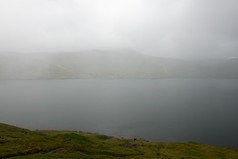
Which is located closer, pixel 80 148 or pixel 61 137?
pixel 80 148

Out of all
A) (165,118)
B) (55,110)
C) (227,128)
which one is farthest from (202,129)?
(55,110)

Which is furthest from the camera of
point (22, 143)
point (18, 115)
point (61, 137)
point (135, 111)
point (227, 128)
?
point (135, 111)

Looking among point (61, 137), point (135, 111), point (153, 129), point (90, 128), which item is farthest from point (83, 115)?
point (61, 137)

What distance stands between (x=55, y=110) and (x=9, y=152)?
113557 millimetres

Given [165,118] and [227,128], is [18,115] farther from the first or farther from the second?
[227,128]

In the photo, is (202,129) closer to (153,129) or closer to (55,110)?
(153,129)

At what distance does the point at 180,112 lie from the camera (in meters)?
126

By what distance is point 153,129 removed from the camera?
92.2 metres

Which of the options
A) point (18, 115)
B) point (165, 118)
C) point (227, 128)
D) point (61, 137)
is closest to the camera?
point (61, 137)

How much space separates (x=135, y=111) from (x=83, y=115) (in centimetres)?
→ 4495

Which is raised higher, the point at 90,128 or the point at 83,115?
the point at 83,115

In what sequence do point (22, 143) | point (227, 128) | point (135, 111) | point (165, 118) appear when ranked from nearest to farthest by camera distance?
1. point (22, 143)
2. point (227, 128)
3. point (165, 118)
4. point (135, 111)

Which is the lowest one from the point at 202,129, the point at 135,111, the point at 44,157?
the point at 44,157

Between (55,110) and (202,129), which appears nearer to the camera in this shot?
(202,129)
